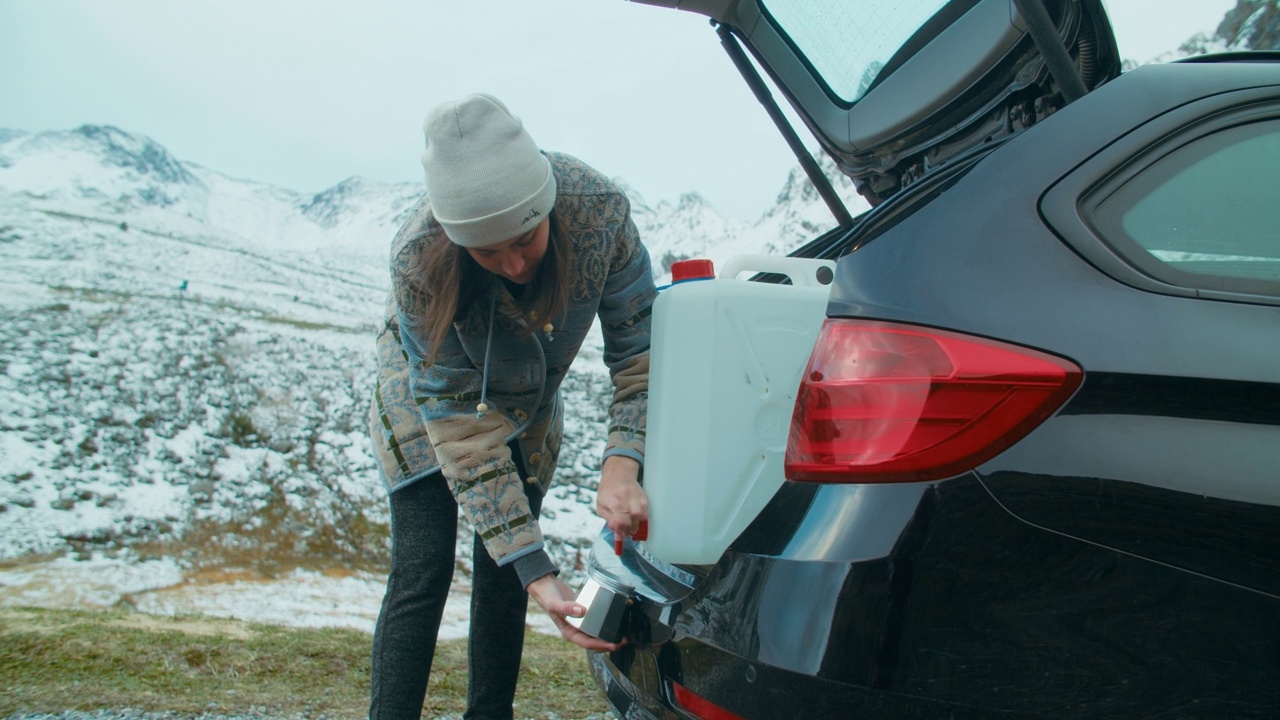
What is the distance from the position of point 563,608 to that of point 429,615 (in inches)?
19.5

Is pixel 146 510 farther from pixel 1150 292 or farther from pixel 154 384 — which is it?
pixel 1150 292

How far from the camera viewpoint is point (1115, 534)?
3.60ft

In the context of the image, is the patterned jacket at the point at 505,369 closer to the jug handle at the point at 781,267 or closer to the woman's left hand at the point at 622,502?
the woman's left hand at the point at 622,502

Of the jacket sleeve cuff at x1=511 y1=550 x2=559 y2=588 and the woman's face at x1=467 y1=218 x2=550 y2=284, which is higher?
the woman's face at x1=467 y1=218 x2=550 y2=284

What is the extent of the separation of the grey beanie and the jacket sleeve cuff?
0.70 metres

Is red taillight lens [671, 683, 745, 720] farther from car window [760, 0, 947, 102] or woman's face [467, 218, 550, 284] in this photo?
car window [760, 0, 947, 102]

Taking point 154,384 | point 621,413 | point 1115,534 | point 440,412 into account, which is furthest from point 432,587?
point 154,384

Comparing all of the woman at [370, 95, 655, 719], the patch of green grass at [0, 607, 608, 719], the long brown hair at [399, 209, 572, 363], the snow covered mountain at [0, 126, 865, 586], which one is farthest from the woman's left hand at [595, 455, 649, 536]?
the snow covered mountain at [0, 126, 865, 586]

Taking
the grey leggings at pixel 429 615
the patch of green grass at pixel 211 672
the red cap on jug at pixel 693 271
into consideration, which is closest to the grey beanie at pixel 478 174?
the red cap on jug at pixel 693 271

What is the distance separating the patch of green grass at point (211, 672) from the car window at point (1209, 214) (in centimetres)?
252

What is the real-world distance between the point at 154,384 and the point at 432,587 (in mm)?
7160

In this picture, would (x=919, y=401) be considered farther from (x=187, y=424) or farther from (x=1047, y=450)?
(x=187, y=424)

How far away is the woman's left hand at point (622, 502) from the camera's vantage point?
1.67m

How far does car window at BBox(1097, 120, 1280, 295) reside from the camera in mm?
1201
